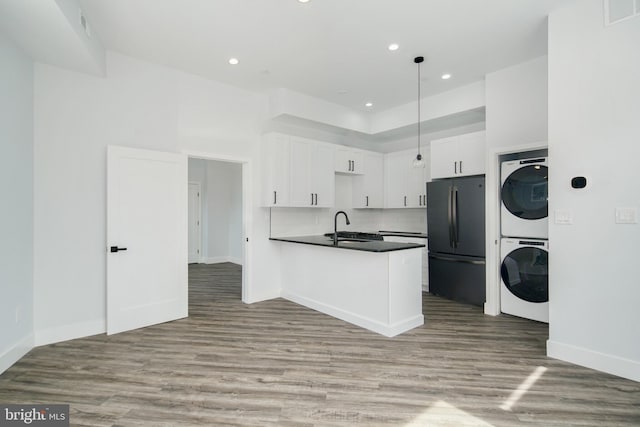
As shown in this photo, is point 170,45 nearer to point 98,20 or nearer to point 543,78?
point 98,20

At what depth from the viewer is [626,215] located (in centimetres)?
243

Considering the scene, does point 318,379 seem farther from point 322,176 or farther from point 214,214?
point 214,214

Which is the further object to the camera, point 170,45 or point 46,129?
point 170,45

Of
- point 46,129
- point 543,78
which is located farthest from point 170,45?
point 543,78

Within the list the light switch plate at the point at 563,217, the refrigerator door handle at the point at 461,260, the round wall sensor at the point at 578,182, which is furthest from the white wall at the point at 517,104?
the refrigerator door handle at the point at 461,260

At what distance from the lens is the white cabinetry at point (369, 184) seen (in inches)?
225

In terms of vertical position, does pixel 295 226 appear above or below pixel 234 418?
above

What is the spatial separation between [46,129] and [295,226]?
319cm

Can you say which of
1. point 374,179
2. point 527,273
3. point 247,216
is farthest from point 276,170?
point 527,273

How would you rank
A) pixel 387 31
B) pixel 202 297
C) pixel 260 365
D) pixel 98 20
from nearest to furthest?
pixel 260 365 → pixel 98 20 → pixel 387 31 → pixel 202 297

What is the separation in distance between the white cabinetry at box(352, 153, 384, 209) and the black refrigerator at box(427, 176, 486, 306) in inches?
50.3

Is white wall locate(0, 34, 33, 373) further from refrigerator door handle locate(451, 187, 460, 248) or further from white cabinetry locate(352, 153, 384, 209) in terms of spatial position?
refrigerator door handle locate(451, 187, 460, 248)

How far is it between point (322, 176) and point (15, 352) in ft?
12.9

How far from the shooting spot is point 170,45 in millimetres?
3326
